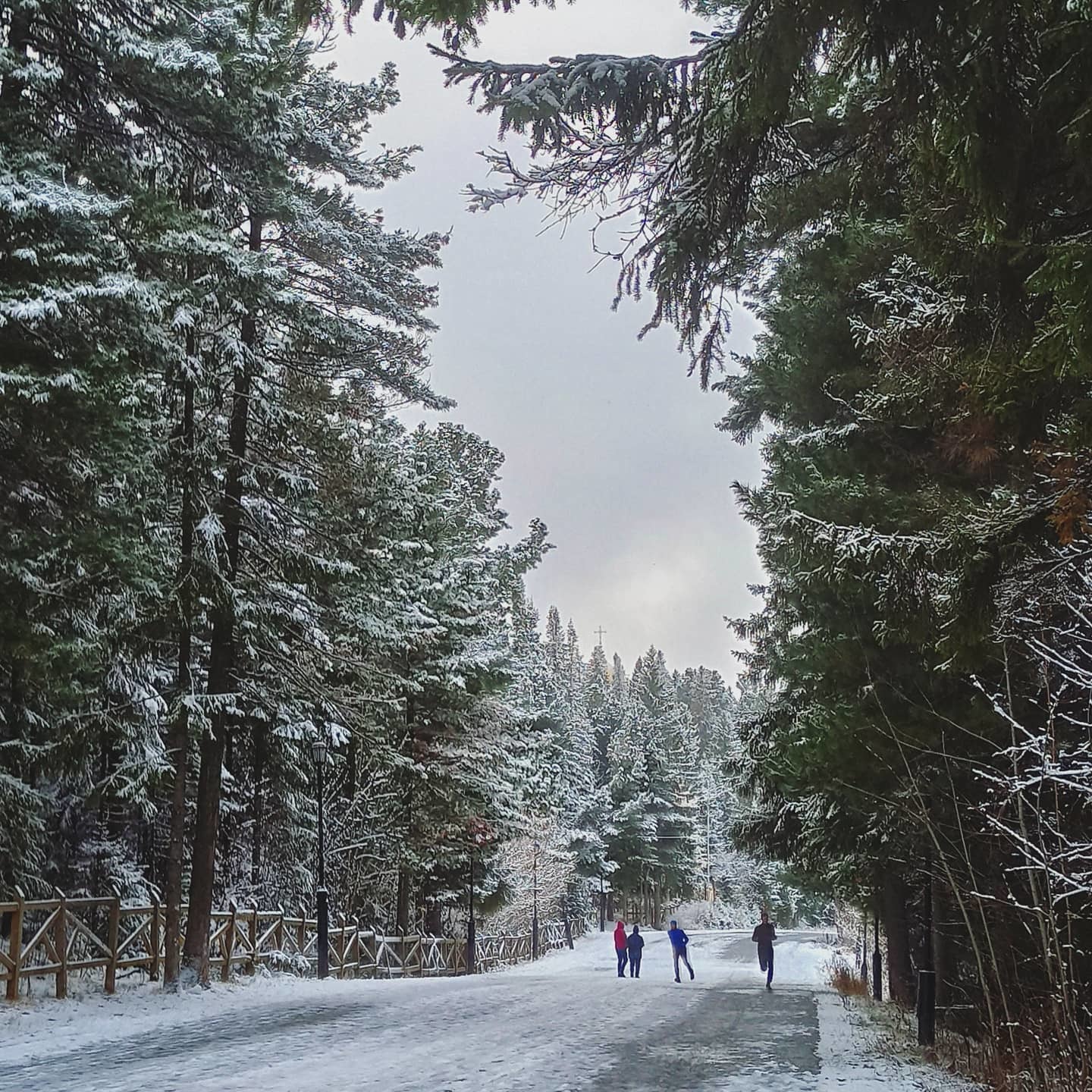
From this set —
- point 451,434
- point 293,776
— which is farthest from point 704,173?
point 451,434

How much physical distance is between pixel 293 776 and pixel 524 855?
73.6 ft

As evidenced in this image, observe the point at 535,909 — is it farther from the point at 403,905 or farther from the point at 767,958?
the point at 767,958

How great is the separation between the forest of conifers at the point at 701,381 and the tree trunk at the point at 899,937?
0.08 m

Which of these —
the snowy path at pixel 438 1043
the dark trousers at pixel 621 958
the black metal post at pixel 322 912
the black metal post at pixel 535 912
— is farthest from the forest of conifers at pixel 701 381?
the black metal post at pixel 535 912

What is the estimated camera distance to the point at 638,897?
6875 centimetres

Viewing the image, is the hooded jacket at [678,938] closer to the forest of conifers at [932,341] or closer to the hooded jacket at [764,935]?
the hooded jacket at [764,935]

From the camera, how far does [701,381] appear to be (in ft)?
22.3

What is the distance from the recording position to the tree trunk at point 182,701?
43.1 ft

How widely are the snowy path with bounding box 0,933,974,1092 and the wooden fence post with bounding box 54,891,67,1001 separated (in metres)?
0.31

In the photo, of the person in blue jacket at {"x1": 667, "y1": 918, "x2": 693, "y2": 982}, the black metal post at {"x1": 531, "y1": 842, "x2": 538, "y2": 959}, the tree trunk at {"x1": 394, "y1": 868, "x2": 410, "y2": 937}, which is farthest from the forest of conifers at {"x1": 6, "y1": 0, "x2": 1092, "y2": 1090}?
the black metal post at {"x1": 531, "y1": 842, "x2": 538, "y2": 959}

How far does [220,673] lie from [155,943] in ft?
12.8

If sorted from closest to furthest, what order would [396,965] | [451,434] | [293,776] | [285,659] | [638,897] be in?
[285,659]
[293,776]
[396,965]
[451,434]
[638,897]

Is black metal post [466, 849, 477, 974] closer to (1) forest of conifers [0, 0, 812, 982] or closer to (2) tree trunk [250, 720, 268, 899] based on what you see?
(1) forest of conifers [0, 0, 812, 982]

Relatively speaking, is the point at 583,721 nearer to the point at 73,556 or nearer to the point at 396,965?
the point at 396,965
